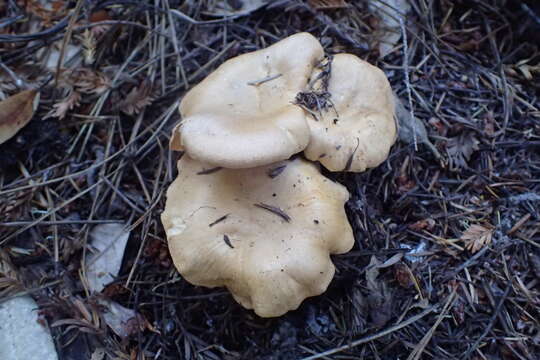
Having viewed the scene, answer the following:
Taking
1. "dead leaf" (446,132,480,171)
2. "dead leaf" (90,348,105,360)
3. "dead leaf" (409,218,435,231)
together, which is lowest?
"dead leaf" (90,348,105,360)

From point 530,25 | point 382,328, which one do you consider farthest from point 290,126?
point 530,25

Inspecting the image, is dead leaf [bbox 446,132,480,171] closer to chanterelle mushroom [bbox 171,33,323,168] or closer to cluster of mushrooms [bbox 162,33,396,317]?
cluster of mushrooms [bbox 162,33,396,317]

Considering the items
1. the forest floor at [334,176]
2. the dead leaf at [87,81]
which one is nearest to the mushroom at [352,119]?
the forest floor at [334,176]

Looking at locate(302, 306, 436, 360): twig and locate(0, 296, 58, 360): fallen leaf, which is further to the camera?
locate(0, 296, 58, 360): fallen leaf

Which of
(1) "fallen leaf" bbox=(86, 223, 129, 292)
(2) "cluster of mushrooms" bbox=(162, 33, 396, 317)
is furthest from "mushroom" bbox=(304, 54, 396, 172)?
(1) "fallen leaf" bbox=(86, 223, 129, 292)

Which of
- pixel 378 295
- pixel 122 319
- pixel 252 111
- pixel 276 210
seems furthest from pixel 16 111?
pixel 378 295

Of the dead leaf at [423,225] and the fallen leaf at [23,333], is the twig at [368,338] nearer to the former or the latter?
the dead leaf at [423,225]
